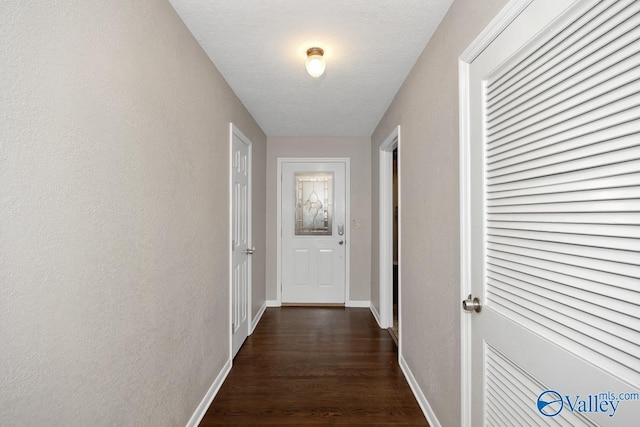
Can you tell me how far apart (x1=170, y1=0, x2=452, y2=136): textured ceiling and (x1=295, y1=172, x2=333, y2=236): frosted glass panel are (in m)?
1.39

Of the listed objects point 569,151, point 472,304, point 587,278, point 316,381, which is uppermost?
point 569,151

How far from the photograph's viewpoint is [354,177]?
175 inches

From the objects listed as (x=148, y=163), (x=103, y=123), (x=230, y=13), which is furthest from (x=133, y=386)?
(x=230, y=13)

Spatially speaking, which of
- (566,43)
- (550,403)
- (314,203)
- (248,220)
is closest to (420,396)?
(550,403)

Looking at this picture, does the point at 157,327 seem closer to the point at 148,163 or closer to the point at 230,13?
the point at 148,163

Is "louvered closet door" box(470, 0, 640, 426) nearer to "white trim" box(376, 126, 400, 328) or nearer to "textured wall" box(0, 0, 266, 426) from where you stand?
"textured wall" box(0, 0, 266, 426)

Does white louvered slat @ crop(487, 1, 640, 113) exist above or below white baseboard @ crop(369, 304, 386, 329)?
above

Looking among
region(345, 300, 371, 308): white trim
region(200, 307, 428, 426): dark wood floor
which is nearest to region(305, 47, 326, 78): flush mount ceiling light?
region(200, 307, 428, 426): dark wood floor

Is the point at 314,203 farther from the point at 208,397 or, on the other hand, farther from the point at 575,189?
the point at 575,189

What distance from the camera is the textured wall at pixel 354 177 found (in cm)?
445

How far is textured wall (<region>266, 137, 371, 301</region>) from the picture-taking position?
14.6ft

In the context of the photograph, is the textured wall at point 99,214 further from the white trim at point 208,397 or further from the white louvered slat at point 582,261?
the white louvered slat at point 582,261

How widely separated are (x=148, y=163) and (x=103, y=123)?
12.7 inches

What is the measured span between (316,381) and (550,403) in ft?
5.93
